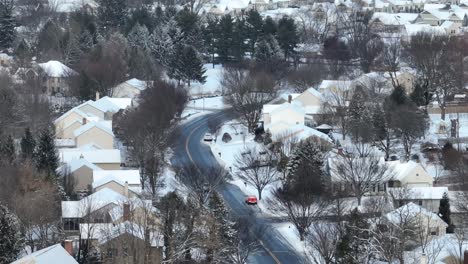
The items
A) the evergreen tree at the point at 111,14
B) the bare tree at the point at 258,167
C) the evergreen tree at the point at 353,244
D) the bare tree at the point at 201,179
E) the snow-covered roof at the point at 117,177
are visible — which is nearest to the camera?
the evergreen tree at the point at 353,244

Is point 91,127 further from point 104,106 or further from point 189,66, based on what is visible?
point 189,66

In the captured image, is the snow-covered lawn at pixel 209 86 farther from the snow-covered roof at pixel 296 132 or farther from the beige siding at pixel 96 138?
the beige siding at pixel 96 138

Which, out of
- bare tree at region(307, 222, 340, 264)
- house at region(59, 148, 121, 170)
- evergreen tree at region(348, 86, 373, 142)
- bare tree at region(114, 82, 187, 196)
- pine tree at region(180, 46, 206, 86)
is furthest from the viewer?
pine tree at region(180, 46, 206, 86)

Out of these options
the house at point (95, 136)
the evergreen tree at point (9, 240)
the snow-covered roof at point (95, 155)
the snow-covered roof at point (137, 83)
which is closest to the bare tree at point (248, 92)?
the snow-covered roof at point (137, 83)

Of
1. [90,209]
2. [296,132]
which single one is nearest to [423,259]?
[90,209]

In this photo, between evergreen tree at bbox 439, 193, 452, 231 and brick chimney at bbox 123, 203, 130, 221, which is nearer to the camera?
brick chimney at bbox 123, 203, 130, 221

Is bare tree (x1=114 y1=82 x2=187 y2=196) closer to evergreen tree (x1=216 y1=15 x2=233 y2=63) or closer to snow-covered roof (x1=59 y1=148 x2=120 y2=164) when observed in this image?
snow-covered roof (x1=59 y1=148 x2=120 y2=164)

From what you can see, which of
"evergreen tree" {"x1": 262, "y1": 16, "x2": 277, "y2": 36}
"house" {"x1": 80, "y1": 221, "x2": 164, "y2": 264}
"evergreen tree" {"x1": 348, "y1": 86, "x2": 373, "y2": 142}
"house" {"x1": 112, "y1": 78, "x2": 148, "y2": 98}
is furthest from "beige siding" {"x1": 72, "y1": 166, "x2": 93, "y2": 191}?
"evergreen tree" {"x1": 262, "y1": 16, "x2": 277, "y2": 36}
